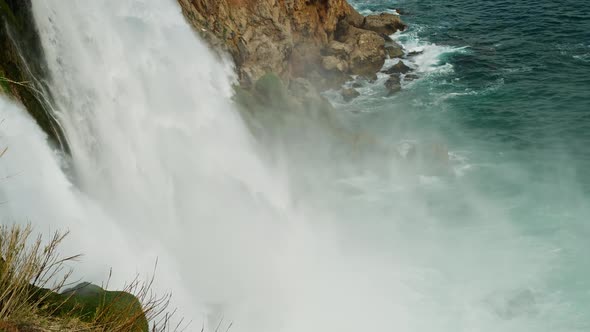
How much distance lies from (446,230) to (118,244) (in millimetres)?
14517

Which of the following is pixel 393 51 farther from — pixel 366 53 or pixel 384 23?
pixel 384 23

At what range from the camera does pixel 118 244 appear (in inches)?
595

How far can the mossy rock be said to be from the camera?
7461mm

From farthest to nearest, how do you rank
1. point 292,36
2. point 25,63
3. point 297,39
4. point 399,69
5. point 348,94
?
A: point 399,69 → point 297,39 → point 292,36 → point 348,94 → point 25,63

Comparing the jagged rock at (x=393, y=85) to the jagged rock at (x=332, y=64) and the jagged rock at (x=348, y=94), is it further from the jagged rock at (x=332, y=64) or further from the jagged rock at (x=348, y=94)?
the jagged rock at (x=332, y=64)

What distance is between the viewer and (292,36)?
37.8 m

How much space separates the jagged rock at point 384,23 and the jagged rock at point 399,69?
6.34 meters

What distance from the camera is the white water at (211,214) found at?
15.5 meters

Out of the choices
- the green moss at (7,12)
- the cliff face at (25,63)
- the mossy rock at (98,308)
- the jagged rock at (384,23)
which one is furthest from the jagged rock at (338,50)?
the mossy rock at (98,308)

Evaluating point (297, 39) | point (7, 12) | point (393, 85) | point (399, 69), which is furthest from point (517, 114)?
point (7, 12)

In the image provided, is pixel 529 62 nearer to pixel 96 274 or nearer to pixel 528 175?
pixel 528 175

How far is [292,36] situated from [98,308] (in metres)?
32.2

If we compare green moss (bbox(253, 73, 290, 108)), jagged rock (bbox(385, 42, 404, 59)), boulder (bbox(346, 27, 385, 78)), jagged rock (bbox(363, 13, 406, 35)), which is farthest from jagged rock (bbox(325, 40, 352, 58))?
green moss (bbox(253, 73, 290, 108))

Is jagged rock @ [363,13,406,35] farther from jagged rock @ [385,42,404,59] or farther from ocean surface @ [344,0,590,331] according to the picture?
jagged rock @ [385,42,404,59]
